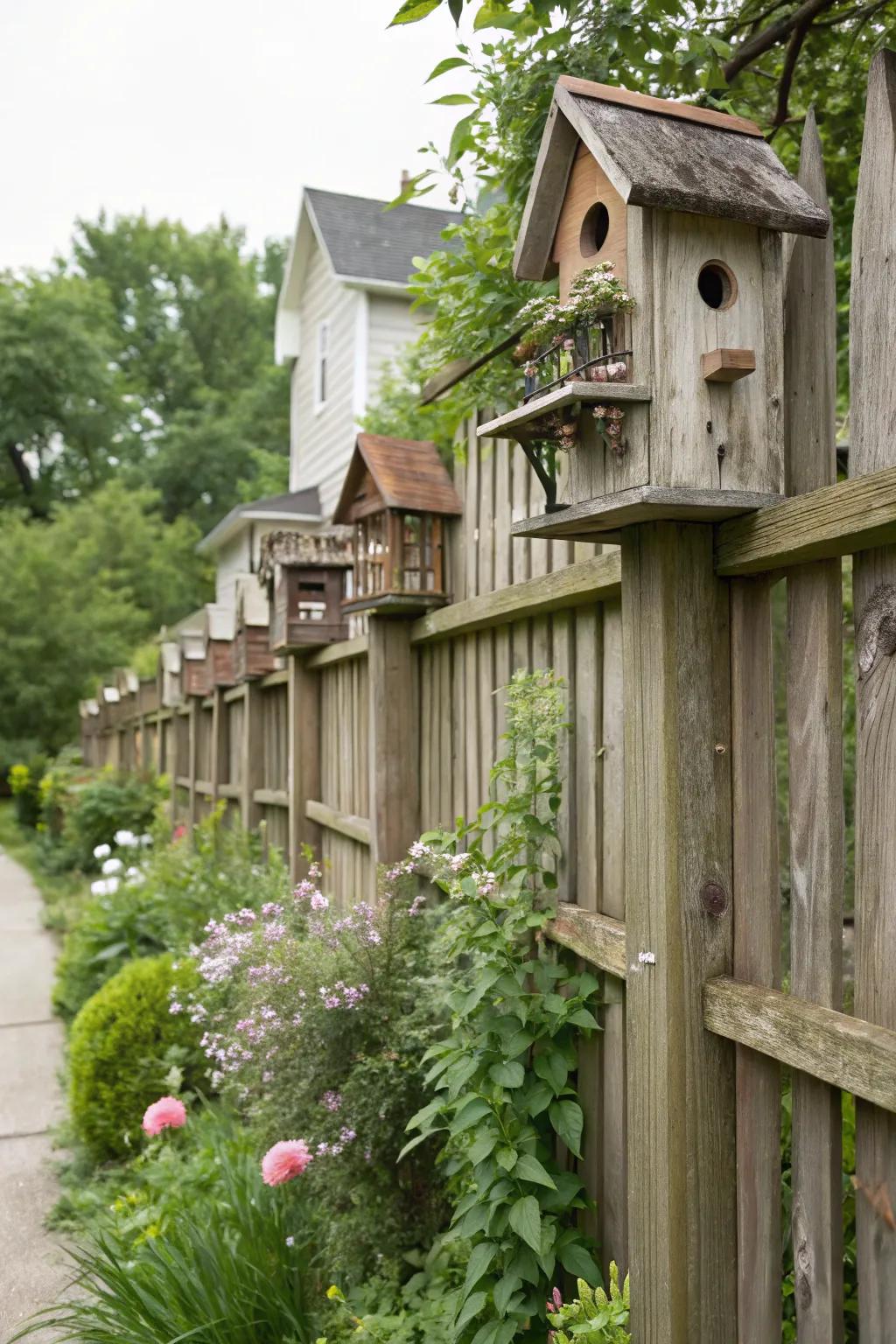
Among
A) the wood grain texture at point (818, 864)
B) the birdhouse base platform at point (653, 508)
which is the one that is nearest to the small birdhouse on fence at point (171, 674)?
the birdhouse base platform at point (653, 508)

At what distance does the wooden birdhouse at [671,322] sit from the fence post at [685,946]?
167 millimetres

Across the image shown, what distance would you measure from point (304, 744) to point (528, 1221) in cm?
354

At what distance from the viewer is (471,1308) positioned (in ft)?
→ 7.63

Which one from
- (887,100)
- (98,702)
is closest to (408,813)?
(887,100)

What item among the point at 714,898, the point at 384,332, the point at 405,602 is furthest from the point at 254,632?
the point at 384,332

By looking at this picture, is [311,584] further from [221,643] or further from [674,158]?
[674,158]

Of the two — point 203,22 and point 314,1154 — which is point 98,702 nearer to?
point 203,22

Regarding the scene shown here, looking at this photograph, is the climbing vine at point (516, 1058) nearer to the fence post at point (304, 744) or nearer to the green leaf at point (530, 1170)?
the green leaf at point (530, 1170)

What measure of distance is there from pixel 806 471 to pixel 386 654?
2.26 m

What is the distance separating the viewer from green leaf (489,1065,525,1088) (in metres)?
2.36

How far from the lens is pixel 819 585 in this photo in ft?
5.86

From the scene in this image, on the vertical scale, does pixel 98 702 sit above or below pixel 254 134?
below

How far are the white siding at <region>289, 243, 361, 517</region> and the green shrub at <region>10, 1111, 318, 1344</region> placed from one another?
1072cm

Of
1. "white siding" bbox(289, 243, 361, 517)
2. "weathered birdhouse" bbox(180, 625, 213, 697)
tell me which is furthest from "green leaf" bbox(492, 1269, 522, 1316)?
"white siding" bbox(289, 243, 361, 517)
